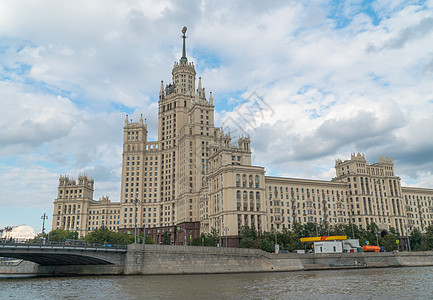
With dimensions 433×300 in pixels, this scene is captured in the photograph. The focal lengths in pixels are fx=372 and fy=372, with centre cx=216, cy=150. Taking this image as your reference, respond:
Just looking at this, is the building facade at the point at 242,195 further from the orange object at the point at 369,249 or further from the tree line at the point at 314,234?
the orange object at the point at 369,249

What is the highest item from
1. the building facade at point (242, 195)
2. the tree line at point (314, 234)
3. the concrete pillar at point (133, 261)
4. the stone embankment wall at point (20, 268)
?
the building facade at point (242, 195)

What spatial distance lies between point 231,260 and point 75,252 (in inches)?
1310

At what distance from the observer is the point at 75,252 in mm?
74000

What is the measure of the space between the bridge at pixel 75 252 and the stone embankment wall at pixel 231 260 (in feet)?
12.5

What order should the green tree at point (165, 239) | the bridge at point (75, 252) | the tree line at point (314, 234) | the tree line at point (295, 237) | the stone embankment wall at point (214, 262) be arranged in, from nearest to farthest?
the bridge at point (75, 252)
the stone embankment wall at point (214, 262)
the tree line at point (314, 234)
the tree line at point (295, 237)
the green tree at point (165, 239)

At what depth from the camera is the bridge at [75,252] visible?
6938 centimetres

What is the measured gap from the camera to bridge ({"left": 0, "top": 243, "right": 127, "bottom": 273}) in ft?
228

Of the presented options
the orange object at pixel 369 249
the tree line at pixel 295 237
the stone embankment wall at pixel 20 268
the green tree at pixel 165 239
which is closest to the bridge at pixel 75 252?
the stone embankment wall at pixel 20 268

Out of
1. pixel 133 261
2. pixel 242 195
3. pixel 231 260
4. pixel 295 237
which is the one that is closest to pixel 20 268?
pixel 133 261

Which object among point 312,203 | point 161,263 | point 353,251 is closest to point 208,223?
point 312,203

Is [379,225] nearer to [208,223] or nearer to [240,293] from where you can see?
[208,223]

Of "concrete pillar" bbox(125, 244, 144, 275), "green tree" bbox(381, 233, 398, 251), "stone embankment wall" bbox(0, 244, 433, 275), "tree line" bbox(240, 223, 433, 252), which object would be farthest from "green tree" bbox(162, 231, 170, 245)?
"concrete pillar" bbox(125, 244, 144, 275)

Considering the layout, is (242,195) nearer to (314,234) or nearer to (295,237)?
(295,237)

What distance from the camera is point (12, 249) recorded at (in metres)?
68.5
